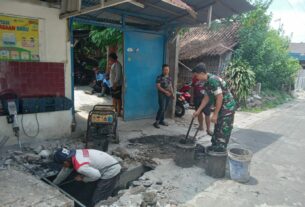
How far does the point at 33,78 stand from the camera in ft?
17.3

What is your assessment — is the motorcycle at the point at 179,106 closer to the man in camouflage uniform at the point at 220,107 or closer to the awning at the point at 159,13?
the awning at the point at 159,13

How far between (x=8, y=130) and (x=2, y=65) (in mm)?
1217

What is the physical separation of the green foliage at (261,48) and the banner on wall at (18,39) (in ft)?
34.0

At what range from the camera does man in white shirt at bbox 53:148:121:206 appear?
3654 mm

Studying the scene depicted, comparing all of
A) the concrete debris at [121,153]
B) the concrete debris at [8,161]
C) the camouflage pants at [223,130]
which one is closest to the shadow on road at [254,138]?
the camouflage pants at [223,130]

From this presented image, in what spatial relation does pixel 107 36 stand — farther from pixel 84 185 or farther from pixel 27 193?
pixel 27 193

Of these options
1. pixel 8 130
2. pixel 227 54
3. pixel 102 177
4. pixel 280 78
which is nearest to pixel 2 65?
pixel 8 130

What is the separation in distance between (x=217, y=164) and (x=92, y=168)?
2039mm

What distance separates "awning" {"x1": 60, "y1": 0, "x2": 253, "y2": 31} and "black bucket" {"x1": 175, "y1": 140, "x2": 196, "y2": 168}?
9.46 ft

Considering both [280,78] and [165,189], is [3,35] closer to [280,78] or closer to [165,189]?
[165,189]

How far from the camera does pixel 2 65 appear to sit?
16.0ft

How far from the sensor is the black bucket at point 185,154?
475cm

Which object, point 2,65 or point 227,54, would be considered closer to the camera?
point 2,65

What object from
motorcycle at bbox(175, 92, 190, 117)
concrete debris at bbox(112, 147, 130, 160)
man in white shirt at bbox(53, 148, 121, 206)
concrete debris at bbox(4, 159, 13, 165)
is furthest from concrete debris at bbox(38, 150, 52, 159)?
motorcycle at bbox(175, 92, 190, 117)
